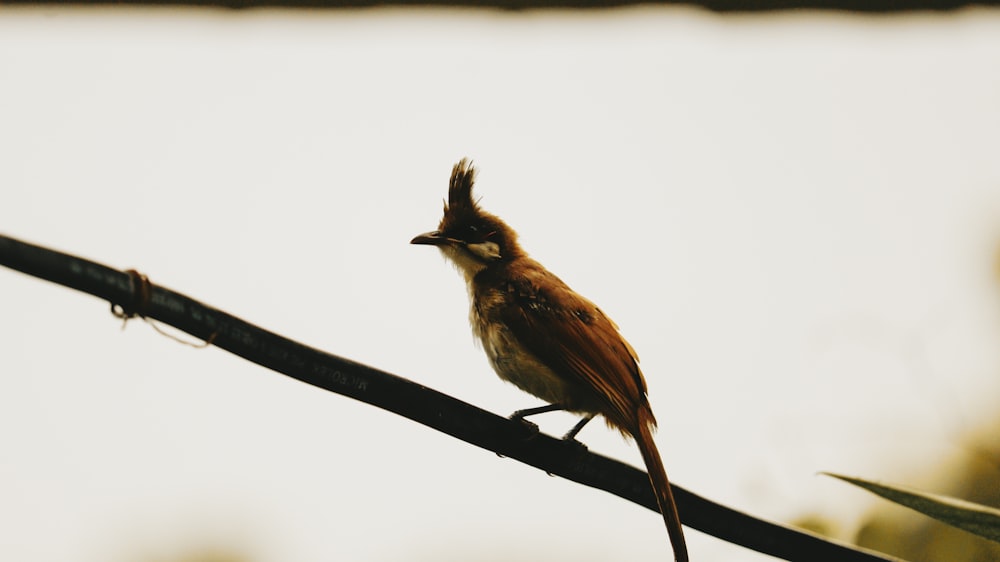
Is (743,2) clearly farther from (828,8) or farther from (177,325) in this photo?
(177,325)

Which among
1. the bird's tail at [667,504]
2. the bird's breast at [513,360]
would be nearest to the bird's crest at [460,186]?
the bird's breast at [513,360]

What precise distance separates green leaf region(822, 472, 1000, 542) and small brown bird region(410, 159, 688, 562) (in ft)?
2.65

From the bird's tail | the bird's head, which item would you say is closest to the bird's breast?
the bird's head

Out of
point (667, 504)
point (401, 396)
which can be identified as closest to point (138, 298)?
point (401, 396)

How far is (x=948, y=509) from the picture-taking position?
1260mm

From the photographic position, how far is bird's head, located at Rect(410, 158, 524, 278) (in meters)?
3.01

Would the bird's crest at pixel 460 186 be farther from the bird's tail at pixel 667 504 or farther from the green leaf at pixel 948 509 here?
the green leaf at pixel 948 509

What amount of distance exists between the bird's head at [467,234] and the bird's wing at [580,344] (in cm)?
34

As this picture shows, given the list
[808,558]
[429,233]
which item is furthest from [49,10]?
[808,558]

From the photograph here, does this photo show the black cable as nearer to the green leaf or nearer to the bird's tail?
the bird's tail

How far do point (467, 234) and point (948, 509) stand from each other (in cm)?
201

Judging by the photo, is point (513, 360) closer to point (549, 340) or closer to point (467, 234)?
point (549, 340)

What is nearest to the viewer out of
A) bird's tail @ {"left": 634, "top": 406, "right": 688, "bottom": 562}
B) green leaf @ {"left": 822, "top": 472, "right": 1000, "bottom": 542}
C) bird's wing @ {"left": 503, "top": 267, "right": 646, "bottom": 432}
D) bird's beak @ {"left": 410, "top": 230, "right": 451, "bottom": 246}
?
green leaf @ {"left": 822, "top": 472, "right": 1000, "bottom": 542}

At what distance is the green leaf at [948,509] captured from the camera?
4.12 feet
